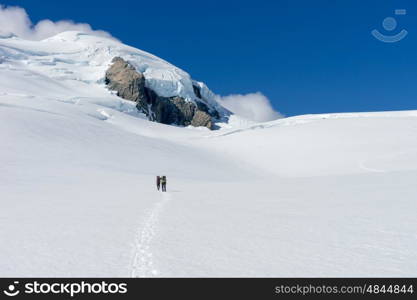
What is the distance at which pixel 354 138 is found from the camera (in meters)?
71.8

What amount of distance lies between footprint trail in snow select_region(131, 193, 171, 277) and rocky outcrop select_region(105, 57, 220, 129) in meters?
148

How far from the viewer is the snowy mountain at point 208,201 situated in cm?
832

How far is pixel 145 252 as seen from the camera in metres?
8.87

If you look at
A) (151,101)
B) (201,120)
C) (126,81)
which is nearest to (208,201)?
(126,81)

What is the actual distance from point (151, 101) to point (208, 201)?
155m

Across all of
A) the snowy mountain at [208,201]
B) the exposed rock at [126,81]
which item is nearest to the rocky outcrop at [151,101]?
the exposed rock at [126,81]

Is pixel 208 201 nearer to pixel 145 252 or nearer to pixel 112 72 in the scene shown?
pixel 145 252

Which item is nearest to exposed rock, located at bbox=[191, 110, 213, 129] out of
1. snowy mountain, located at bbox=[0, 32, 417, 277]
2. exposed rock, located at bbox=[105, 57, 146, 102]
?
exposed rock, located at bbox=[105, 57, 146, 102]

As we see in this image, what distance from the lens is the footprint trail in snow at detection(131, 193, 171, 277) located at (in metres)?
7.37

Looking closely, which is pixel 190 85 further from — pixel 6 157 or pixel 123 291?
pixel 123 291

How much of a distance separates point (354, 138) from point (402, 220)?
2448 inches

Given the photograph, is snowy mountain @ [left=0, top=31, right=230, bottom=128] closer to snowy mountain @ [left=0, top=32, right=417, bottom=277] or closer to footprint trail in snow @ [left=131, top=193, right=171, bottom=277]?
snowy mountain @ [left=0, top=32, right=417, bottom=277]

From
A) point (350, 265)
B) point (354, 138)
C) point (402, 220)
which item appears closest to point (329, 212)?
point (402, 220)

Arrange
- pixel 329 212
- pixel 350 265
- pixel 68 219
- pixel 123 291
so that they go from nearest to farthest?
1. pixel 123 291
2. pixel 350 265
3. pixel 68 219
4. pixel 329 212
